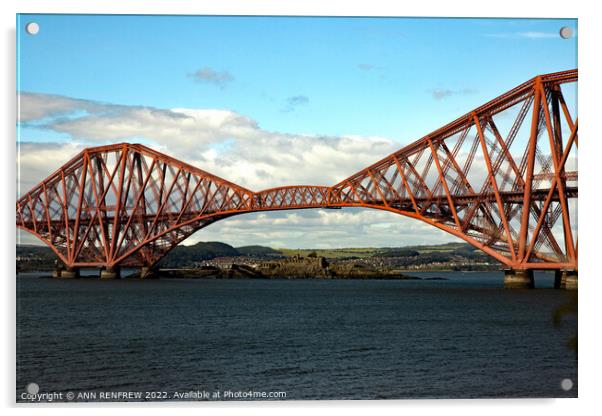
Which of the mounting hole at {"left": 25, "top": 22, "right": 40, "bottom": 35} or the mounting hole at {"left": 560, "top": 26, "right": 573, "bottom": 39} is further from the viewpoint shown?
the mounting hole at {"left": 560, "top": 26, "right": 573, "bottom": 39}

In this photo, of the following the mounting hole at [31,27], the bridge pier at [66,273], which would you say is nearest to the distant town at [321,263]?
the bridge pier at [66,273]

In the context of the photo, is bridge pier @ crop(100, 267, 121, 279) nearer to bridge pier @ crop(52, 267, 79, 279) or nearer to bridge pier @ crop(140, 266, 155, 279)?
bridge pier @ crop(52, 267, 79, 279)

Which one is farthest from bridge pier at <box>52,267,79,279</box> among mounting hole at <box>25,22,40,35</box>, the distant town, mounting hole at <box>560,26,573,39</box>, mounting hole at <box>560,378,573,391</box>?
mounting hole at <box>560,26,573,39</box>

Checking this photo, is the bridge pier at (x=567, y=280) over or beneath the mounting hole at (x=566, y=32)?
beneath

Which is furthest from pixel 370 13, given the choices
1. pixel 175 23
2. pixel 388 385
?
pixel 388 385

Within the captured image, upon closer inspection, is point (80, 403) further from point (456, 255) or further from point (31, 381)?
point (456, 255)
